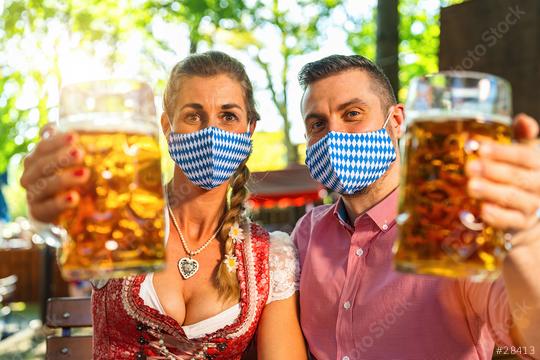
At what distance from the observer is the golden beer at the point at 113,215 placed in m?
1.13

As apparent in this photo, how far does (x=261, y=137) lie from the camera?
69.9 feet

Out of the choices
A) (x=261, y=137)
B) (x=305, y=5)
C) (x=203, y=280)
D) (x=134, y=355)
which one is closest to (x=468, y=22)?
(x=203, y=280)

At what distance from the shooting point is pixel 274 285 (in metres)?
2.27

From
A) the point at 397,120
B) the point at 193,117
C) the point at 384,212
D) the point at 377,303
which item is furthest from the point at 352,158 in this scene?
the point at 193,117

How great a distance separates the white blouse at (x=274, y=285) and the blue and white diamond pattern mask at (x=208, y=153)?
→ 0.37 meters

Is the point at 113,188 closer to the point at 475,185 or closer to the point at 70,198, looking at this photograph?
the point at 70,198

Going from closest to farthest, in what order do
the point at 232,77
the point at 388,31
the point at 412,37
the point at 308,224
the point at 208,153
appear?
the point at 208,153
the point at 232,77
the point at 308,224
the point at 388,31
the point at 412,37

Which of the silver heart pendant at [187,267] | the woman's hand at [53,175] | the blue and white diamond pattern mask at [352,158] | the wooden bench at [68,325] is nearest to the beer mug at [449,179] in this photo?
the woman's hand at [53,175]

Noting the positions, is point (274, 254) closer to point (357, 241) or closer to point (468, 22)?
point (357, 241)

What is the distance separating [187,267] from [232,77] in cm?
78

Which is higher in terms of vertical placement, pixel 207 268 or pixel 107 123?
pixel 107 123

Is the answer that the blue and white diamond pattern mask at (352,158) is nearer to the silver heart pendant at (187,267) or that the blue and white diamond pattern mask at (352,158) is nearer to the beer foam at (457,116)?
the silver heart pendant at (187,267)

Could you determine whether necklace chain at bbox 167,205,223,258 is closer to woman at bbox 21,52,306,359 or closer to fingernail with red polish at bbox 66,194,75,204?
woman at bbox 21,52,306,359

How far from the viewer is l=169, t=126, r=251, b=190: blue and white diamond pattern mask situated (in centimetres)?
216
